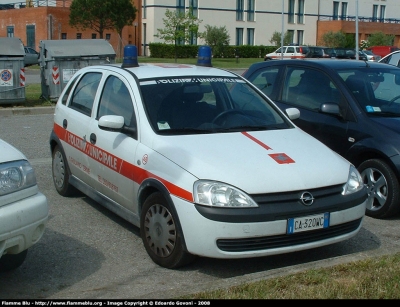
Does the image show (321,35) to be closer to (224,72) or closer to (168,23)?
(168,23)

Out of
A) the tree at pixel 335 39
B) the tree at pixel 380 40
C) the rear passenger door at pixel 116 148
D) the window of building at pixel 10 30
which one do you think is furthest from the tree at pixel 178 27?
the rear passenger door at pixel 116 148

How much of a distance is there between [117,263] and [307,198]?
65.8 inches

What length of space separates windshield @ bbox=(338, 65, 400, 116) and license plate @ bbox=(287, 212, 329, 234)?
8.00 ft

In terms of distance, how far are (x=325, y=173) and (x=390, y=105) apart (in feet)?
8.39

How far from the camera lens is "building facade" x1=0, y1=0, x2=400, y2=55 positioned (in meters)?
53.3

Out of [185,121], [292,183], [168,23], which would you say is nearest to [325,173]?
[292,183]

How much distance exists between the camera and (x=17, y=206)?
4.17 m

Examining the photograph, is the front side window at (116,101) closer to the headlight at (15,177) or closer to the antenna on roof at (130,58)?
the antenna on roof at (130,58)

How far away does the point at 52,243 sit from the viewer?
18.5 feet

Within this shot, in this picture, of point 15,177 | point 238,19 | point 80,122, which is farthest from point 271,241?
point 238,19

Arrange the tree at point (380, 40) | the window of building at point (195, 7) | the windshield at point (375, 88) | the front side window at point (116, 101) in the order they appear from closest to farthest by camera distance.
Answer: the front side window at point (116, 101)
the windshield at point (375, 88)
the window of building at point (195, 7)
the tree at point (380, 40)

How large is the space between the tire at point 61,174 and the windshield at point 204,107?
1.74m

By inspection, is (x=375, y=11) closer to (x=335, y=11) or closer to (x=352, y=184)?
(x=335, y=11)

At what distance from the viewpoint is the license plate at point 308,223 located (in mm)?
4699
